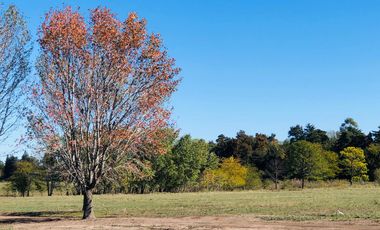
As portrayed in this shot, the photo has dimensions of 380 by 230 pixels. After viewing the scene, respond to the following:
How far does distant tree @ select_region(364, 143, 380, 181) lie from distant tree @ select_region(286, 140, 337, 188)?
912 centimetres

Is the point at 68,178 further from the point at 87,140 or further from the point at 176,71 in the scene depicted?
the point at 176,71

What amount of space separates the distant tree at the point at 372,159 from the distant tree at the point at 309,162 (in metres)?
9.12

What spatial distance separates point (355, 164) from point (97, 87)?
7960cm

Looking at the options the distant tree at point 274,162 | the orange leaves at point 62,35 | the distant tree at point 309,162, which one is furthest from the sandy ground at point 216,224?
the distant tree at point 274,162

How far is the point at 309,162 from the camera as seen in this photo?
311ft

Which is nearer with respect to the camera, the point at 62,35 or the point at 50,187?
the point at 62,35

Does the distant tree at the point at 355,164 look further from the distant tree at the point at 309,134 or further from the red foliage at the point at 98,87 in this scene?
the red foliage at the point at 98,87

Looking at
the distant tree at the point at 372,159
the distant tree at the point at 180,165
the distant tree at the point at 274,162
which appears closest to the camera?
the distant tree at the point at 180,165

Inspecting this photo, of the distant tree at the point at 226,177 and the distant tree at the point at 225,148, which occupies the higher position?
the distant tree at the point at 225,148

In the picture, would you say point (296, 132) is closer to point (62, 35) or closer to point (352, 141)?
point (352, 141)

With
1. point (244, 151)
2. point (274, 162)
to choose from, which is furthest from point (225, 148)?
point (274, 162)

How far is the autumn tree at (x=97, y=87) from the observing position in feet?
87.8

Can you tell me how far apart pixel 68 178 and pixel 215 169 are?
70802 millimetres

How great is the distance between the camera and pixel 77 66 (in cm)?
2703
